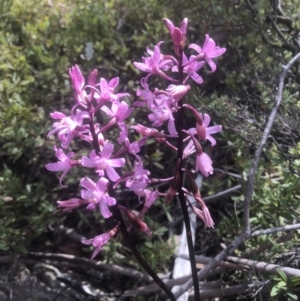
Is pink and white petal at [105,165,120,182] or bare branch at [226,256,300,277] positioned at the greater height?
pink and white petal at [105,165,120,182]

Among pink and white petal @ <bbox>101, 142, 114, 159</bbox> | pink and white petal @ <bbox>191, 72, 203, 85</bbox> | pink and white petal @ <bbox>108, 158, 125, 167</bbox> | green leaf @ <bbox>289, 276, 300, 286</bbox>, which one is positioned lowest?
green leaf @ <bbox>289, 276, 300, 286</bbox>

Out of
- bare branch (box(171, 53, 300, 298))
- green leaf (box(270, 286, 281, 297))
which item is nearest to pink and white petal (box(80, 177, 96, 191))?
bare branch (box(171, 53, 300, 298))

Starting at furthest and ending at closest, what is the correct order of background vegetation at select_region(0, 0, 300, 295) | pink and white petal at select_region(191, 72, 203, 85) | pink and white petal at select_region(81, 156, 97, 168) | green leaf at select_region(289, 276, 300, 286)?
1. background vegetation at select_region(0, 0, 300, 295)
2. green leaf at select_region(289, 276, 300, 286)
3. pink and white petal at select_region(191, 72, 203, 85)
4. pink and white petal at select_region(81, 156, 97, 168)

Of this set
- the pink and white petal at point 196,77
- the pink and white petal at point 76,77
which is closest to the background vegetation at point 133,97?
the pink and white petal at point 196,77

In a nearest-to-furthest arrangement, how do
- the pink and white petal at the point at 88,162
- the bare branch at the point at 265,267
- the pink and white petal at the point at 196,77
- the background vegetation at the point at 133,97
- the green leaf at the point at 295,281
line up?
the pink and white petal at the point at 88,162, the pink and white petal at the point at 196,77, the green leaf at the point at 295,281, the bare branch at the point at 265,267, the background vegetation at the point at 133,97

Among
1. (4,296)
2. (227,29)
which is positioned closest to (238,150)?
(227,29)

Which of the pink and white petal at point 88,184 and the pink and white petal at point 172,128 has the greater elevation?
the pink and white petal at point 172,128

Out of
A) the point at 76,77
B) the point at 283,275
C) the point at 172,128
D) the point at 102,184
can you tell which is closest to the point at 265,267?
the point at 283,275

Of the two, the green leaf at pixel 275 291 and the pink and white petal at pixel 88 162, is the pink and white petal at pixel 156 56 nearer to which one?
the pink and white petal at pixel 88 162

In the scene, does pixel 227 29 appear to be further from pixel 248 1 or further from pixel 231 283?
pixel 231 283

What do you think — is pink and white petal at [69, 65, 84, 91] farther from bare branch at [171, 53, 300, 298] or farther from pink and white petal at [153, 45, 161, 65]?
bare branch at [171, 53, 300, 298]
